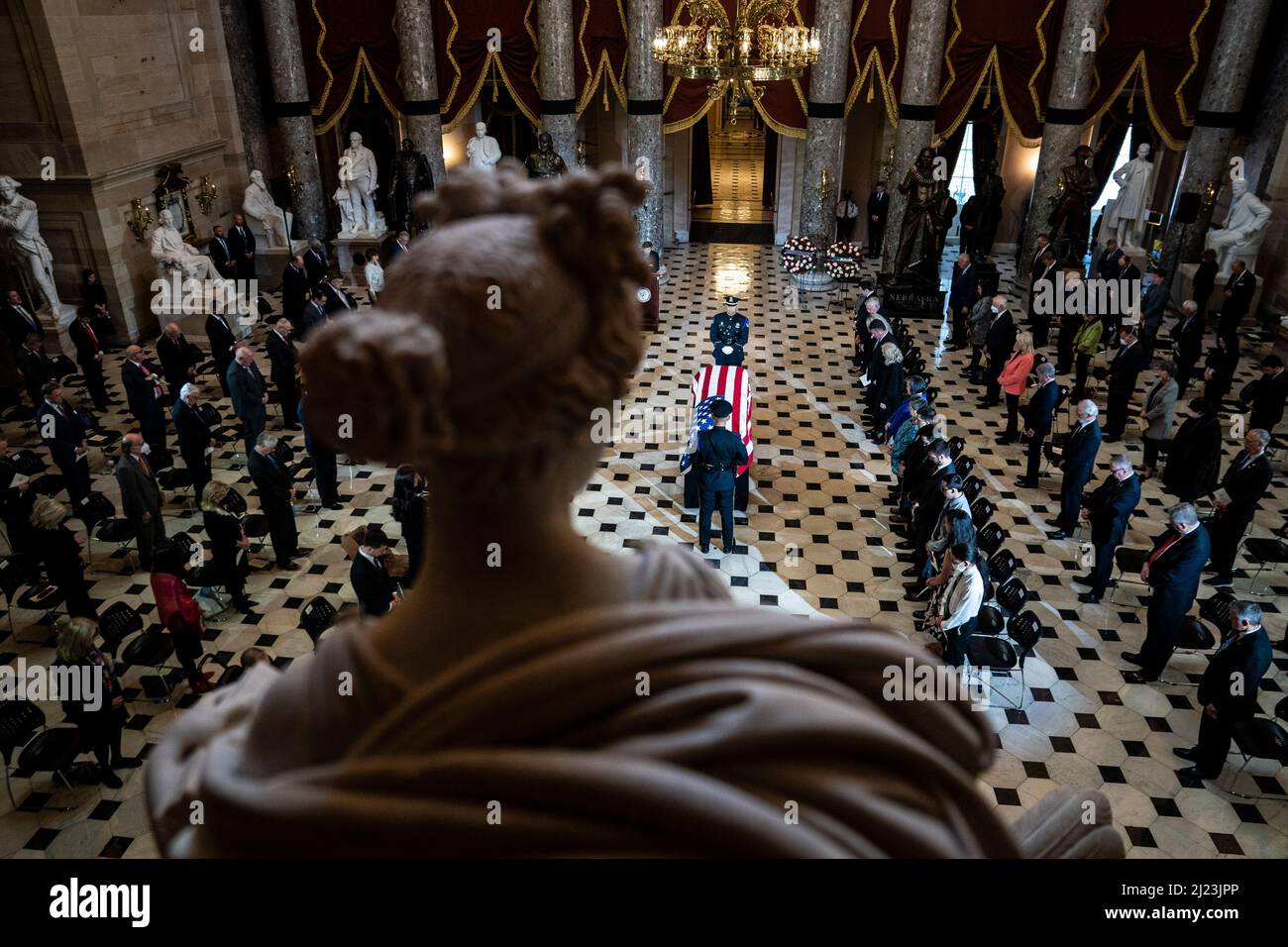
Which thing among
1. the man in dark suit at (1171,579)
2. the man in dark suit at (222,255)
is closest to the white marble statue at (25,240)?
the man in dark suit at (222,255)

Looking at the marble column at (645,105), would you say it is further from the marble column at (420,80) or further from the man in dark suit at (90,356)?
the man in dark suit at (90,356)

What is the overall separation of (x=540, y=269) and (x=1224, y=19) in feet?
64.2

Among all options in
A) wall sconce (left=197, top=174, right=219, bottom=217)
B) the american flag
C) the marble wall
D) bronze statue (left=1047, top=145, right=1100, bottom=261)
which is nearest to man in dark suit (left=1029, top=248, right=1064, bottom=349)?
bronze statue (left=1047, top=145, right=1100, bottom=261)

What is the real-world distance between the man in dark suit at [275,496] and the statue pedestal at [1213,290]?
15.1 meters

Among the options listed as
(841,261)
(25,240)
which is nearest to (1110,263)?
(841,261)

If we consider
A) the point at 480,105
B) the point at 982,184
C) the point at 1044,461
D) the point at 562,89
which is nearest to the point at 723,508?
the point at 1044,461

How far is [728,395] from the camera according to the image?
34.6 ft

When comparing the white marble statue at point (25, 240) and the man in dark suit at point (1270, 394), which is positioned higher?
the white marble statue at point (25, 240)

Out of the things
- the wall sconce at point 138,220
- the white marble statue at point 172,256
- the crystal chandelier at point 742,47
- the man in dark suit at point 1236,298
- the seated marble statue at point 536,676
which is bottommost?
the man in dark suit at point 1236,298

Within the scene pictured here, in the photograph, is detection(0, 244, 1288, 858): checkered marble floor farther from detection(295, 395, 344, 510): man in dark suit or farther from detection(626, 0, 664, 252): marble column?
detection(626, 0, 664, 252): marble column

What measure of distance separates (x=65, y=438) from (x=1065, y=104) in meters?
17.1

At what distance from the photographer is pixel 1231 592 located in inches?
342

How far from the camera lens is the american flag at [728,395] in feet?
33.3

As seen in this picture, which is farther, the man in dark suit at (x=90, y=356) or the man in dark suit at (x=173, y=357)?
the man in dark suit at (x=90, y=356)
